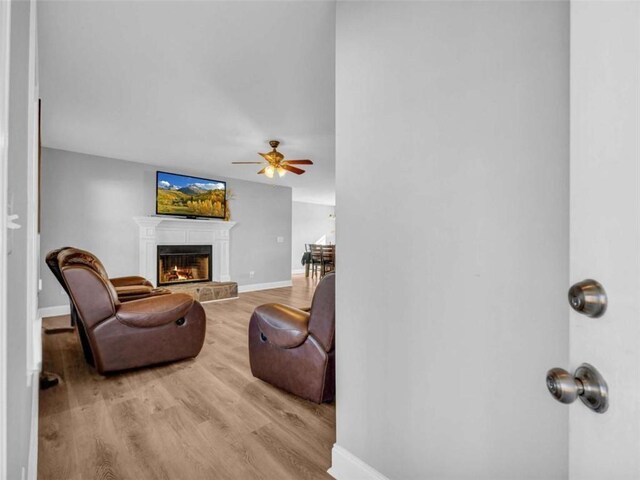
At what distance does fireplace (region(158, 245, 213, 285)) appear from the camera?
217 inches

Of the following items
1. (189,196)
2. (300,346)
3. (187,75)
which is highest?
(187,75)

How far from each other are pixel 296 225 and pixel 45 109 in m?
7.37

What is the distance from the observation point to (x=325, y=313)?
1.86 metres

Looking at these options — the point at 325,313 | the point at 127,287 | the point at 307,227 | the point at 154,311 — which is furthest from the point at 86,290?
the point at 307,227

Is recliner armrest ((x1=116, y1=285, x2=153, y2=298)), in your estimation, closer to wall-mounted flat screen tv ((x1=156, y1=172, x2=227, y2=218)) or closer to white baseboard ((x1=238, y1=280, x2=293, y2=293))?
wall-mounted flat screen tv ((x1=156, y1=172, x2=227, y2=218))

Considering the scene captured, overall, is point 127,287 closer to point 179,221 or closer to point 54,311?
point 54,311

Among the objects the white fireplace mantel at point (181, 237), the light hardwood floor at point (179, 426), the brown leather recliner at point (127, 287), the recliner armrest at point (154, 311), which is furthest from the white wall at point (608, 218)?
the white fireplace mantel at point (181, 237)

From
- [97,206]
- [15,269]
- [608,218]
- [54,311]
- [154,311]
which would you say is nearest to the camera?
[608,218]

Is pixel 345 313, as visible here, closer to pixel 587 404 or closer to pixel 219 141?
pixel 587 404

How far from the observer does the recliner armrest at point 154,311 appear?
2381mm

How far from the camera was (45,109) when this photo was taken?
309cm

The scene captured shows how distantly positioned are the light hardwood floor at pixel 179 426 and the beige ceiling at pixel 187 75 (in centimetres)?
239

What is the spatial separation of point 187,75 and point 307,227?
8.10m

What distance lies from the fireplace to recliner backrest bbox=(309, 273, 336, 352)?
447 centimetres
